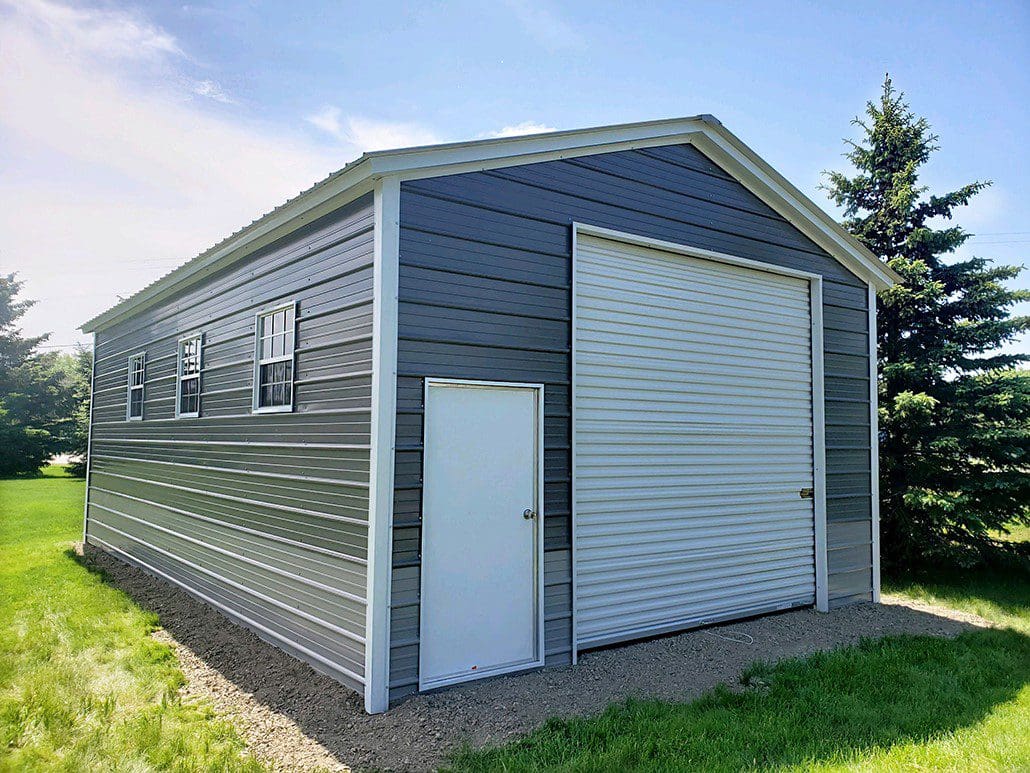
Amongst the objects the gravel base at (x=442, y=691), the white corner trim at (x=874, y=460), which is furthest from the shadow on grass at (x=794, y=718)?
the white corner trim at (x=874, y=460)

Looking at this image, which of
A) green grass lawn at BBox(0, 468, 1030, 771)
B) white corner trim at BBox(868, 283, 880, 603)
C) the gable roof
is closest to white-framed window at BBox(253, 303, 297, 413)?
the gable roof

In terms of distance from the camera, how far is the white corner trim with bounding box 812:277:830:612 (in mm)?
7352

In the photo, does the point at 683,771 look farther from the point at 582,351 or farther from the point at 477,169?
the point at 477,169

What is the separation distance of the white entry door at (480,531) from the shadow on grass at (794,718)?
96 centimetres

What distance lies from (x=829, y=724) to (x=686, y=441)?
9.21 feet

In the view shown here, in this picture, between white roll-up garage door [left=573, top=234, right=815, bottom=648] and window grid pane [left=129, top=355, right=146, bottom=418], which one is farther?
window grid pane [left=129, top=355, right=146, bottom=418]

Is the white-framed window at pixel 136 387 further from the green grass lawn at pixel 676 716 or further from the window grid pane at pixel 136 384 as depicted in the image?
the green grass lawn at pixel 676 716

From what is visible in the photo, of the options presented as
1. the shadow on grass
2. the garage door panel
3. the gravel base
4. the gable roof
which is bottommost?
the gravel base

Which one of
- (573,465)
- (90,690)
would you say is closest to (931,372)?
(573,465)

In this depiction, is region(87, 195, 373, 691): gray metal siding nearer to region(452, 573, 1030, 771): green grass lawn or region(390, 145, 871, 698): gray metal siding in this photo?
region(390, 145, 871, 698): gray metal siding

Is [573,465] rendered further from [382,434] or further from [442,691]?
[442,691]

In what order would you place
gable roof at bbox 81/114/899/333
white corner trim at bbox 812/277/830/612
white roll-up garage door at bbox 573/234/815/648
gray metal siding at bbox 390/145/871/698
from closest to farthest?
1. gray metal siding at bbox 390/145/871/698
2. gable roof at bbox 81/114/899/333
3. white roll-up garage door at bbox 573/234/815/648
4. white corner trim at bbox 812/277/830/612

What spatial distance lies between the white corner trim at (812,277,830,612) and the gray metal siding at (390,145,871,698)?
3.14ft

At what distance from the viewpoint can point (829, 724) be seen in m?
4.27
